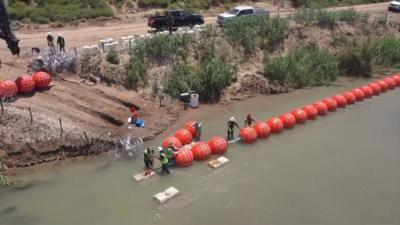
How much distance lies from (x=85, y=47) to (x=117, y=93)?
149 inches

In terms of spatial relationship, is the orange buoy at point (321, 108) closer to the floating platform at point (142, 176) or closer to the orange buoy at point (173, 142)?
the orange buoy at point (173, 142)

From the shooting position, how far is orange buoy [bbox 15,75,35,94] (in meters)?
23.4

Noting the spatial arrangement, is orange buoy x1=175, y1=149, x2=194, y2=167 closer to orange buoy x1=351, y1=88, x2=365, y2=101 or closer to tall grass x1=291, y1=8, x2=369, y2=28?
orange buoy x1=351, y1=88, x2=365, y2=101

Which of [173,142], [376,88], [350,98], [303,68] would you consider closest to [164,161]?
[173,142]

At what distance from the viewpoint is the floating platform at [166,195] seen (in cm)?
1813

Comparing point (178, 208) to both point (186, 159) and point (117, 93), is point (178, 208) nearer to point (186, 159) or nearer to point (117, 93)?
point (186, 159)

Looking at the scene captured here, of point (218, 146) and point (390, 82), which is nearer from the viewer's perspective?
point (218, 146)

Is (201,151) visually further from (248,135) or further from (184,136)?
(248,135)

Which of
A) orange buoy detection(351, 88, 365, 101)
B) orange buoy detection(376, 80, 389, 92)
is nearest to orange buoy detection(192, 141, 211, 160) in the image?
orange buoy detection(351, 88, 365, 101)

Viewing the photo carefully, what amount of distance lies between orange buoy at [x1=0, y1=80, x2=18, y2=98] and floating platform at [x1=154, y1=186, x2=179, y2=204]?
33.4 feet

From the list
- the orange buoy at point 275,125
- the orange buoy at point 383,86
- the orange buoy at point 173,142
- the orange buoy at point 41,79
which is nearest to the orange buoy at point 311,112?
the orange buoy at point 275,125

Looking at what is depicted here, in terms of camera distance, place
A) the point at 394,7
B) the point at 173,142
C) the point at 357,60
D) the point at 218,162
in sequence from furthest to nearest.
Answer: the point at 394,7
the point at 357,60
the point at 173,142
the point at 218,162

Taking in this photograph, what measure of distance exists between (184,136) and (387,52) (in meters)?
22.8

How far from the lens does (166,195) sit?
18359 millimetres
